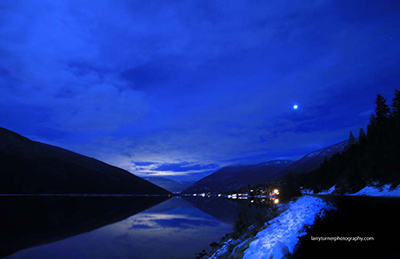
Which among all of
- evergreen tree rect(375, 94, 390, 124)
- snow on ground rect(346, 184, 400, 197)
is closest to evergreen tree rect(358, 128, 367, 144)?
evergreen tree rect(375, 94, 390, 124)

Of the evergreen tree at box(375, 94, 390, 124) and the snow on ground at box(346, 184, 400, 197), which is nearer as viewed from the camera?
the snow on ground at box(346, 184, 400, 197)

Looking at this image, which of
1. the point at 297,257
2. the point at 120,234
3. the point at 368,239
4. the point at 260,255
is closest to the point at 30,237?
the point at 120,234

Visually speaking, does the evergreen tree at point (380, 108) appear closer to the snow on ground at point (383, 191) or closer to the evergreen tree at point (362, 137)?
the evergreen tree at point (362, 137)

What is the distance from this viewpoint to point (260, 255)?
10.7 m

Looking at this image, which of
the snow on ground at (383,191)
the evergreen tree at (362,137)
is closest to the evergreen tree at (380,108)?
the evergreen tree at (362,137)

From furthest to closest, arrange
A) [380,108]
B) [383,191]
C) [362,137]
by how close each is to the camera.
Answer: [362,137]
[380,108]
[383,191]

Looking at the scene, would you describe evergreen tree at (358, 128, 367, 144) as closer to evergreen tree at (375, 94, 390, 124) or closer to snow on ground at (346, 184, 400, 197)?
evergreen tree at (375, 94, 390, 124)

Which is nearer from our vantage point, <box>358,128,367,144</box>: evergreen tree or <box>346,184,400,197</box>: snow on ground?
<box>346,184,400,197</box>: snow on ground

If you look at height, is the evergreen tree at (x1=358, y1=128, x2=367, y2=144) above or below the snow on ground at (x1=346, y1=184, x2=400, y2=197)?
above

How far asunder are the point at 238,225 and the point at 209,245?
4.20 m

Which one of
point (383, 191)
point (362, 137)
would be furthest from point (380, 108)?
point (383, 191)

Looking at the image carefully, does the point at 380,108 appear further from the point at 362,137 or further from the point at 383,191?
the point at 383,191

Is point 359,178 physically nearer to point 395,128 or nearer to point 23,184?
point 395,128

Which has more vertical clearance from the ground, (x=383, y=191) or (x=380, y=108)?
(x=380, y=108)
